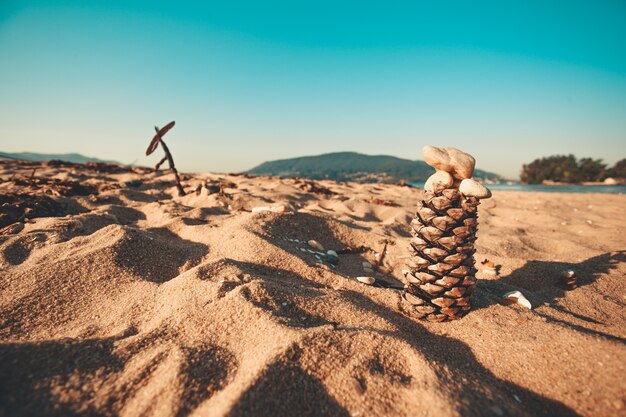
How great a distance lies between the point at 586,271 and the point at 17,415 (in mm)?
4886

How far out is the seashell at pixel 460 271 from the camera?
1996mm

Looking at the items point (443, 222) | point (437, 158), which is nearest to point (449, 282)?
point (443, 222)

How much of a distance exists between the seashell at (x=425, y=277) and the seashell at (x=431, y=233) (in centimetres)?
27

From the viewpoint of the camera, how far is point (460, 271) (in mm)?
1994

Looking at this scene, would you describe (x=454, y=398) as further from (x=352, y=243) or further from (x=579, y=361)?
(x=352, y=243)

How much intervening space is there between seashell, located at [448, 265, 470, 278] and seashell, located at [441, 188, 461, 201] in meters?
0.52

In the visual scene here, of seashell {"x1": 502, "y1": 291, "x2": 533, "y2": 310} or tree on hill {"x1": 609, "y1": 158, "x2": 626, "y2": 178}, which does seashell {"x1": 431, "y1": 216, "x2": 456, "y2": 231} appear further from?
tree on hill {"x1": 609, "y1": 158, "x2": 626, "y2": 178}

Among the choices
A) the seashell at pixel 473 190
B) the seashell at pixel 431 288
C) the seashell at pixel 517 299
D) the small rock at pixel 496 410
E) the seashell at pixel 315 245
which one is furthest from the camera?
the seashell at pixel 315 245

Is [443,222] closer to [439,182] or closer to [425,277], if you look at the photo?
[439,182]

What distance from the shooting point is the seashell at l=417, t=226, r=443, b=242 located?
2005 mm

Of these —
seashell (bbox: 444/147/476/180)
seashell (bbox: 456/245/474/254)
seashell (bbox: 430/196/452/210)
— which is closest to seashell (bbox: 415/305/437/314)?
seashell (bbox: 456/245/474/254)

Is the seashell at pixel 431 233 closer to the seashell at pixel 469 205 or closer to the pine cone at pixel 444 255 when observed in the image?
the pine cone at pixel 444 255

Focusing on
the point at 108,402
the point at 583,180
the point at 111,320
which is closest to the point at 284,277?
the point at 111,320

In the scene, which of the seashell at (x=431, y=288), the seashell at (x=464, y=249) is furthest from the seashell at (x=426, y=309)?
the seashell at (x=464, y=249)
